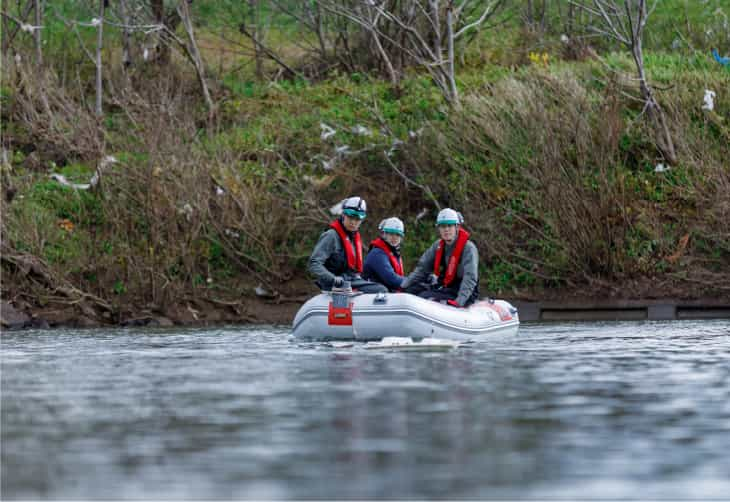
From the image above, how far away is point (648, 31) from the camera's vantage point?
37.6 meters

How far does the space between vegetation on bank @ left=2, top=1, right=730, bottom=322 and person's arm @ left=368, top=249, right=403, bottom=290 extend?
7.43 m

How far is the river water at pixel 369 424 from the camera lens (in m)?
8.02

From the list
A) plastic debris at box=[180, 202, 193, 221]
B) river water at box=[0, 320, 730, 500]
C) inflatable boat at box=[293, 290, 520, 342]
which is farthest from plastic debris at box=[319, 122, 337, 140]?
river water at box=[0, 320, 730, 500]

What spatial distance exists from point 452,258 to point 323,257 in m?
1.86

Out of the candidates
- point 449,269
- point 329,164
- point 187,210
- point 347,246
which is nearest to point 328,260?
point 347,246

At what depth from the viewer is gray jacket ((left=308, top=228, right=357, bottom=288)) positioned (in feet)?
63.1

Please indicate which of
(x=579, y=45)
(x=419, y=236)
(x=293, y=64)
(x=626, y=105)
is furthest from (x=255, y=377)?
(x=293, y=64)

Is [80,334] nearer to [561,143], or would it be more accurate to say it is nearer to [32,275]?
[32,275]

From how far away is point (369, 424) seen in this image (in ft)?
34.0

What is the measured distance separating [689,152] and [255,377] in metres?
15.7

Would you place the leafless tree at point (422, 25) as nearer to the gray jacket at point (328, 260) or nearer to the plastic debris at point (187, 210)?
the plastic debris at point (187, 210)

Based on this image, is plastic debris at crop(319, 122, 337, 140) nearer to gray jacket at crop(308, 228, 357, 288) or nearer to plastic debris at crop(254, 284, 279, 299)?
plastic debris at crop(254, 284, 279, 299)

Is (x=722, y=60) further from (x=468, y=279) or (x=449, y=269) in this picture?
(x=468, y=279)

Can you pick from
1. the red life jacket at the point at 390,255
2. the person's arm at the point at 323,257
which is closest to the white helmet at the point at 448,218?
the red life jacket at the point at 390,255
